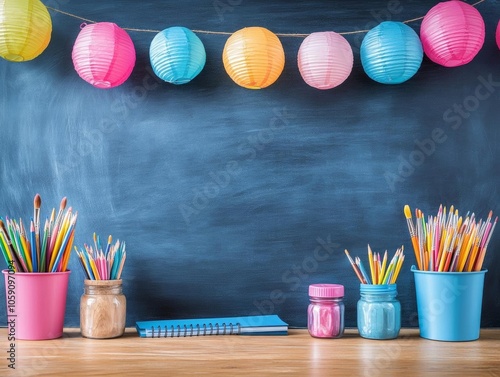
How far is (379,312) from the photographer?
137 cm

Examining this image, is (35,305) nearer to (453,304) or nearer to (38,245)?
(38,245)

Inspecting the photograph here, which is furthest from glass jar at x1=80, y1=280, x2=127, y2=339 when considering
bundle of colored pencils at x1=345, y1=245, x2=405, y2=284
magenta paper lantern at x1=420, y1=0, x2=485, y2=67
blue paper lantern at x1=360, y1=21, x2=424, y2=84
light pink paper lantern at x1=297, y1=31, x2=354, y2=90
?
magenta paper lantern at x1=420, y1=0, x2=485, y2=67

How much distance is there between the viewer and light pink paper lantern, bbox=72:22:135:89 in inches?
55.7

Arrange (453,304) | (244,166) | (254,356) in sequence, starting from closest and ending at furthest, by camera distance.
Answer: (254,356)
(453,304)
(244,166)

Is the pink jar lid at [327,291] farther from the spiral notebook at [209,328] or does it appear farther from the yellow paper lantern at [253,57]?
the yellow paper lantern at [253,57]

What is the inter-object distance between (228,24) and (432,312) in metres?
0.91

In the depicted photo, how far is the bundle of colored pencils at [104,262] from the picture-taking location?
140 centimetres

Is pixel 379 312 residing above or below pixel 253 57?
below

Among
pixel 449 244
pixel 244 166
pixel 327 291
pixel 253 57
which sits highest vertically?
pixel 253 57

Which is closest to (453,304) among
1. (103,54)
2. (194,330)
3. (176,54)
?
(194,330)

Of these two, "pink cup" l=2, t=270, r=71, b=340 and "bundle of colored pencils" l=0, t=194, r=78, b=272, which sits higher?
"bundle of colored pencils" l=0, t=194, r=78, b=272

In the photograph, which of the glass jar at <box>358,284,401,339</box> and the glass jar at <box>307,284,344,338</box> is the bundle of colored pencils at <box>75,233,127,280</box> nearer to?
the glass jar at <box>307,284,344,338</box>

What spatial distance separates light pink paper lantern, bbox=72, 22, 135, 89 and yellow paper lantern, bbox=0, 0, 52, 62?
0.31 feet

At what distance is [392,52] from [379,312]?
621 mm
